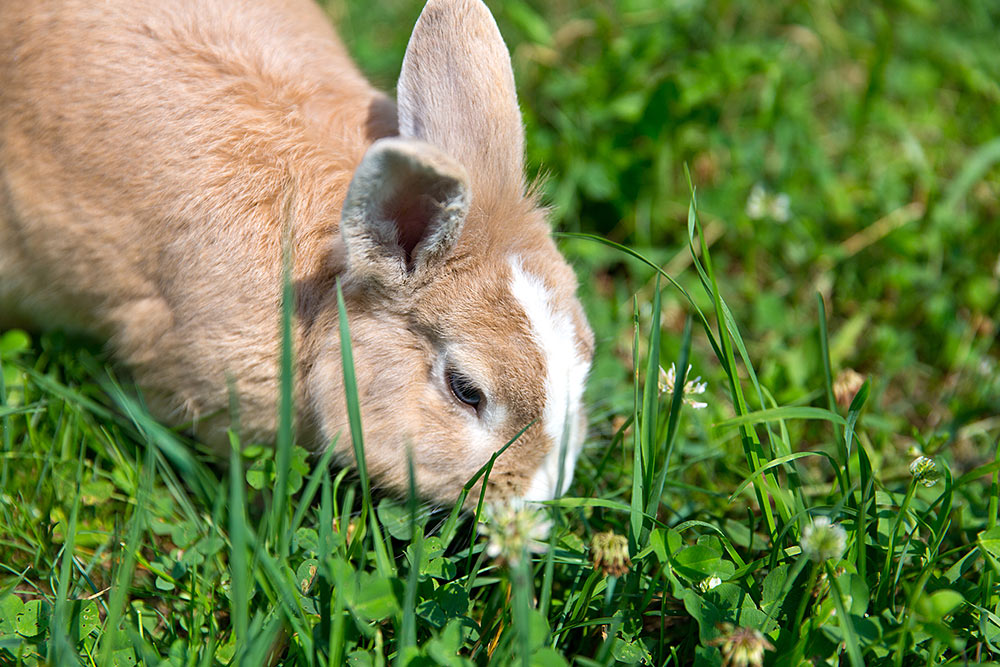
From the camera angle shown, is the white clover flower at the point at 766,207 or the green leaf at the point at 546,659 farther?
the white clover flower at the point at 766,207

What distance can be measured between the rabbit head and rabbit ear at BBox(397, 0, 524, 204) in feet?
0.04

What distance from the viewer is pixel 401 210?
8.55 feet

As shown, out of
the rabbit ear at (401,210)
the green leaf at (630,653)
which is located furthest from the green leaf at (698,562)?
the rabbit ear at (401,210)

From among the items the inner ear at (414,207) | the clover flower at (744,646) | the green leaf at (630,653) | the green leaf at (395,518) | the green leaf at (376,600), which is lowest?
the green leaf at (630,653)

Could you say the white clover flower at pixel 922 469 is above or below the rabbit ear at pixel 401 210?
below

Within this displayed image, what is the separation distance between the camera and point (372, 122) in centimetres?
313

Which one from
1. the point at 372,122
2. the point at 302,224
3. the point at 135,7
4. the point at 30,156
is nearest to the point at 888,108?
the point at 372,122

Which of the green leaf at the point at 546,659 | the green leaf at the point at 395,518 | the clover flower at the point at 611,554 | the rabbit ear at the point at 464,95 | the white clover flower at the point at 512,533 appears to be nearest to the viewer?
the white clover flower at the point at 512,533

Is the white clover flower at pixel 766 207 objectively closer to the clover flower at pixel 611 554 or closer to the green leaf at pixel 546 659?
the clover flower at pixel 611 554

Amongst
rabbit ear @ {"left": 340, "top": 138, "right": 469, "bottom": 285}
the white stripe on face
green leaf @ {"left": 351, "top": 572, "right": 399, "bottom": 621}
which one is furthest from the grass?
rabbit ear @ {"left": 340, "top": 138, "right": 469, "bottom": 285}

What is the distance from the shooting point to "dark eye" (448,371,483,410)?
2730 mm

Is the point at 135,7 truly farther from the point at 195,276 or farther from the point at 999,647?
the point at 999,647

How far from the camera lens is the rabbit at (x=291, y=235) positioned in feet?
8.91

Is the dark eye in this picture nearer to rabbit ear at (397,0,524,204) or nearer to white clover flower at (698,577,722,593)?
rabbit ear at (397,0,524,204)
